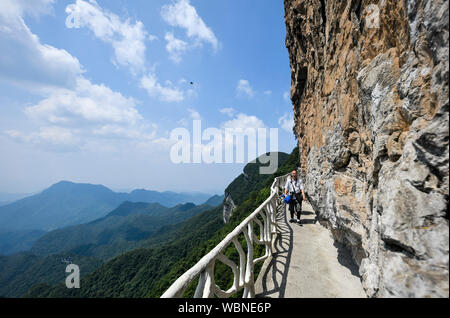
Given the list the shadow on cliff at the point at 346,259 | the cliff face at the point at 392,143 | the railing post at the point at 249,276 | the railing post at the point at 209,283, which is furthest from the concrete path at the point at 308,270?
the railing post at the point at 209,283

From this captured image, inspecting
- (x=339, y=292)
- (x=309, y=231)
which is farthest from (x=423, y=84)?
(x=309, y=231)

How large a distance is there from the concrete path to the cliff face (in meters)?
0.56

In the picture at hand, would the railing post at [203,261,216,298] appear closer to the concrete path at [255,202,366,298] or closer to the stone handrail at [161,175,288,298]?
the stone handrail at [161,175,288,298]

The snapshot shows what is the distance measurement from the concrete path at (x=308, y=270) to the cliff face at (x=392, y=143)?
0.56m

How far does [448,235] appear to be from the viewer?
1914mm

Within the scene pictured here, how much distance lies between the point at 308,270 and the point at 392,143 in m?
3.60

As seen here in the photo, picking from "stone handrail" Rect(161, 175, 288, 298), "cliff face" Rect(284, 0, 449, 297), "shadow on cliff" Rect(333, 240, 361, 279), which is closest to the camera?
"cliff face" Rect(284, 0, 449, 297)

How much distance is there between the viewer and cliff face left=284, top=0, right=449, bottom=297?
2.09m

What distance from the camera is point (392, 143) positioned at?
3111mm

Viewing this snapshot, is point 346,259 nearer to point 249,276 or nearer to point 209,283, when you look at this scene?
point 249,276

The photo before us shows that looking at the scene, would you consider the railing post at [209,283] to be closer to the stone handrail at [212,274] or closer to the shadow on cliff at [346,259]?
the stone handrail at [212,274]

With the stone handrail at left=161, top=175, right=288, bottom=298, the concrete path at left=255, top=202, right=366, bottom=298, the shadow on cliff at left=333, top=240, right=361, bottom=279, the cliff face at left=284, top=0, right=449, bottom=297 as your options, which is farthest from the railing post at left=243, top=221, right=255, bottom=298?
the shadow on cliff at left=333, top=240, right=361, bottom=279

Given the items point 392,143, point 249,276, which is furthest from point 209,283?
point 392,143
